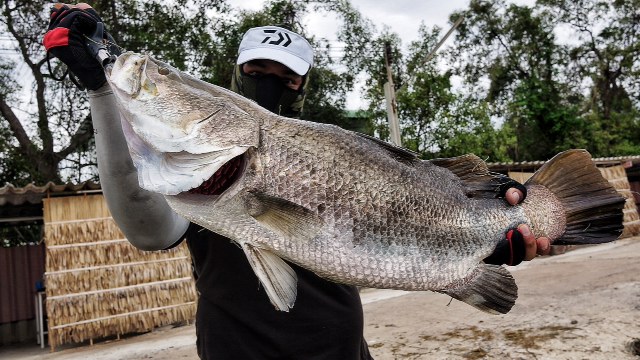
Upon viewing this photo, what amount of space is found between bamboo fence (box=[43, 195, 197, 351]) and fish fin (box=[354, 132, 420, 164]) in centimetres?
772

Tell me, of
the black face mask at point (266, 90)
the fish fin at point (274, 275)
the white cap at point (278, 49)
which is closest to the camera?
the fish fin at point (274, 275)

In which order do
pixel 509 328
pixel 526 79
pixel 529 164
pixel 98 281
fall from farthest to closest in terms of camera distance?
pixel 526 79, pixel 529 164, pixel 98 281, pixel 509 328

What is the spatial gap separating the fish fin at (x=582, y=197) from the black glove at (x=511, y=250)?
0.22 meters

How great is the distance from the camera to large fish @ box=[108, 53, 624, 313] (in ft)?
5.16

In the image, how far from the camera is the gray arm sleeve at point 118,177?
1.68 m

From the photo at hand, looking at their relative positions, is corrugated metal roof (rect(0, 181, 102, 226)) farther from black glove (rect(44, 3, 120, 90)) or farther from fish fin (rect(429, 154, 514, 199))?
fish fin (rect(429, 154, 514, 199))

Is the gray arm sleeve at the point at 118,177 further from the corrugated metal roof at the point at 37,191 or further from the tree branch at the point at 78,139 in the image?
the tree branch at the point at 78,139

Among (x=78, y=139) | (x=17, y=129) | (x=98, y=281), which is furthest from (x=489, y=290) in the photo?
(x=17, y=129)

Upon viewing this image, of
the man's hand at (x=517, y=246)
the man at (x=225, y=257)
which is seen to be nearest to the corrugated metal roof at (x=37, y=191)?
the man at (x=225, y=257)

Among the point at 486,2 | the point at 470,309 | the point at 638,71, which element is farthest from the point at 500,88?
the point at 470,309

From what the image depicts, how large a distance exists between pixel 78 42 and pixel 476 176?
161 centimetres

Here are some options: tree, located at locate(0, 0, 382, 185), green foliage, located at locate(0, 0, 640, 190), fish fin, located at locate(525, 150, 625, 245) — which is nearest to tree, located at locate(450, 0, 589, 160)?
green foliage, located at locate(0, 0, 640, 190)

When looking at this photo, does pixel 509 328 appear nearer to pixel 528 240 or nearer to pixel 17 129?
pixel 528 240

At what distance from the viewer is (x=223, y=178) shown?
1.65m
